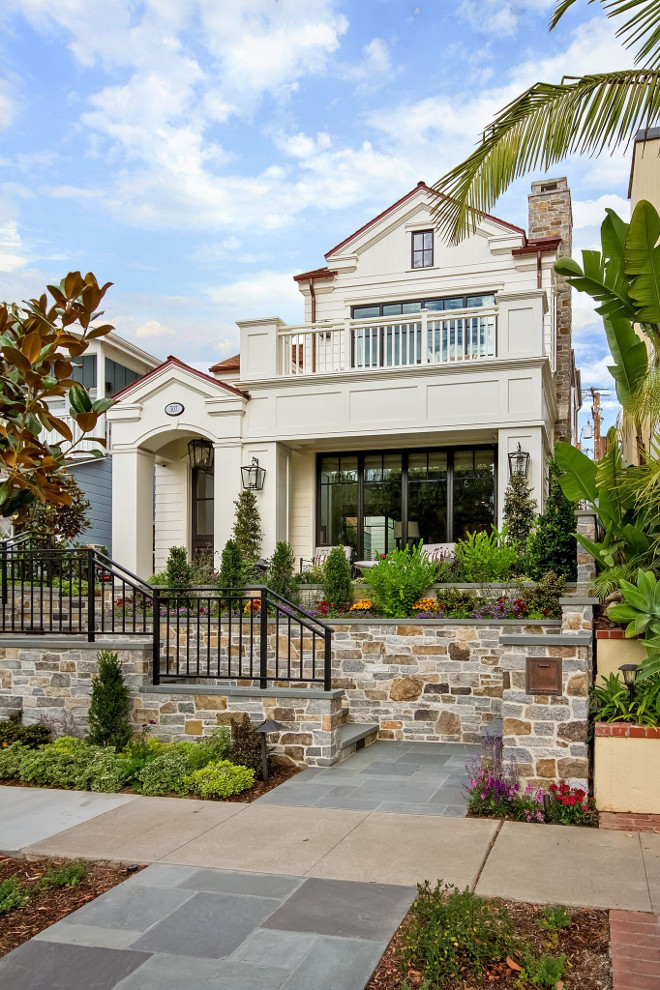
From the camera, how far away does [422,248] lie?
16.2m

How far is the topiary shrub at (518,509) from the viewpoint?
12.5m

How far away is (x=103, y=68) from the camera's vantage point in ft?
18.3

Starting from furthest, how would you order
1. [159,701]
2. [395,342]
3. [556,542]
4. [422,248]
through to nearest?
[422,248]
[395,342]
[556,542]
[159,701]

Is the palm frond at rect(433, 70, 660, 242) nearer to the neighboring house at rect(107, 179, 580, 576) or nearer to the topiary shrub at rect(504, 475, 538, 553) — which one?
the neighboring house at rect(107, 179, 580, 576)

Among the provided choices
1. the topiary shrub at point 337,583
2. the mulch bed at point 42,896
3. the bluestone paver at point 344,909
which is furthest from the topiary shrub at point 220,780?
the topiary shrub at point 337,583

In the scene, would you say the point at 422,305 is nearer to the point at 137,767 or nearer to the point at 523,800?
the point at 137,767

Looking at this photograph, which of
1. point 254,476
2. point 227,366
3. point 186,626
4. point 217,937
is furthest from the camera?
point 227,366

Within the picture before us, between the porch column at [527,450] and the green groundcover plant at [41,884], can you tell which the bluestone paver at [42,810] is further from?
the porch column at [527,450]

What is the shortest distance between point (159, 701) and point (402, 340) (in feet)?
25.5

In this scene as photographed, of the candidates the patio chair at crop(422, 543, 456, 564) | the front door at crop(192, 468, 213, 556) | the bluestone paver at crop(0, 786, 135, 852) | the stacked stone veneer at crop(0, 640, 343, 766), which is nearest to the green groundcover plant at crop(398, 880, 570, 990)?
the bluestone paver at crop(0, 786, 135, 852)

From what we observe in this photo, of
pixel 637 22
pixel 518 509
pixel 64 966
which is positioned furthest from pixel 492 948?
pixel 518 509

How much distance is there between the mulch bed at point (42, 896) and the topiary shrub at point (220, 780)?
1830mm

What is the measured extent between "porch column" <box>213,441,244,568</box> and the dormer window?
542cm

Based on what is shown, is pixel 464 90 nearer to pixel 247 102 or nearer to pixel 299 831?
pixel 247 102
